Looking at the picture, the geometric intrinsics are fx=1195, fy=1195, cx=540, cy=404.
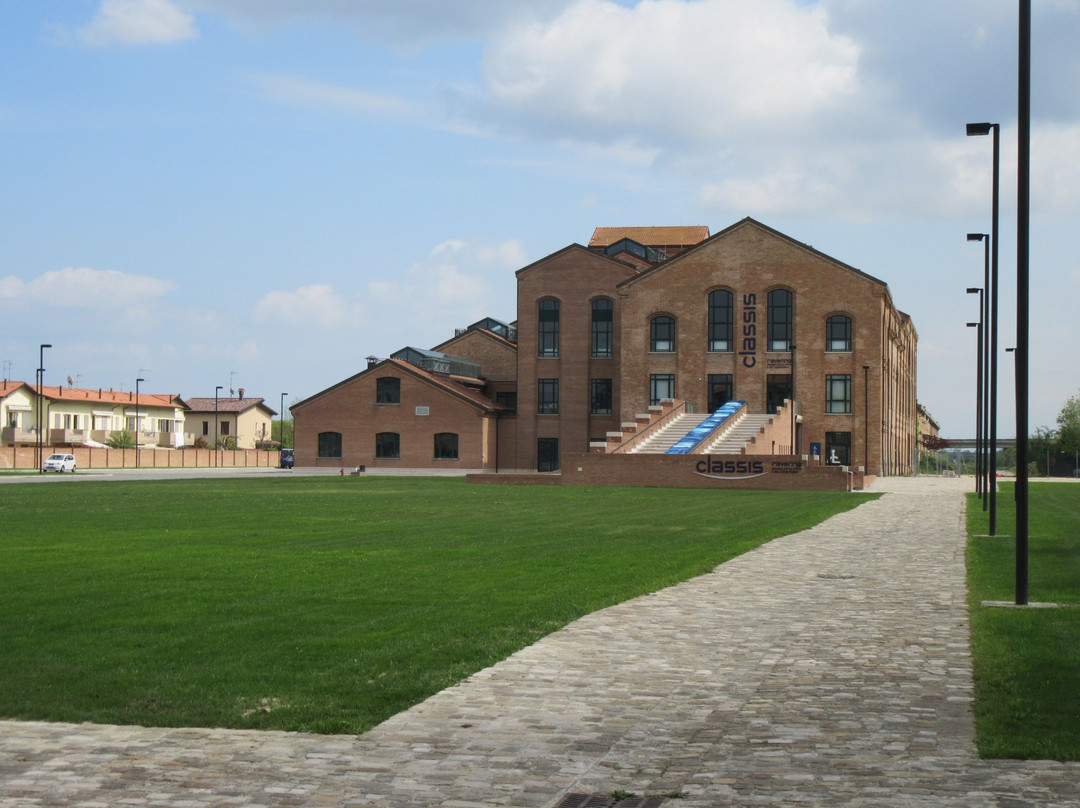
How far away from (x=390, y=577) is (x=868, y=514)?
805 inches

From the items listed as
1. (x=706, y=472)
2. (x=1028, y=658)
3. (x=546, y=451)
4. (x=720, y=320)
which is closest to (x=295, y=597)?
(x=1028, y=658)

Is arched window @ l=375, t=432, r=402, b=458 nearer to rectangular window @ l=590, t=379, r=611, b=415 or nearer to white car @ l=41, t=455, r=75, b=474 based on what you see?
rectangular window @ l=590, t=379, r=611, b=415

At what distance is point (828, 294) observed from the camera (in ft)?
238

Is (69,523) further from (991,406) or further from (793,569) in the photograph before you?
(991,406)

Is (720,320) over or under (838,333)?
over

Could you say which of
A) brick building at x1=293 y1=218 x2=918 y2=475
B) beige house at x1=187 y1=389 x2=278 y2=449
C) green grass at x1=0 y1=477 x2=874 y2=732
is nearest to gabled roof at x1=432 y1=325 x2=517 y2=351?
brick building at x1=293 y1=218 x2=918 y2=475

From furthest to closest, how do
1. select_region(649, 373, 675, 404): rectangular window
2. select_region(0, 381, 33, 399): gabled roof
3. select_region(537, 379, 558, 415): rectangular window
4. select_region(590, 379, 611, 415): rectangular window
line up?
1. select_region(0, 381, 33, 399): gabled roof
2. select_region(537, 379, 558, 415): rectangular window
3. select_region(590, 379, 611, 415): rectangular window
4. select_region(649, 373, 675, 404): rectangular window

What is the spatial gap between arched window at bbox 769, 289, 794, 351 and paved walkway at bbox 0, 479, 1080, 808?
63114 millimetres

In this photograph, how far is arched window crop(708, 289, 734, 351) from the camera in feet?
246

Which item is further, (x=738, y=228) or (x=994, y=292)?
(x=738, y=228)

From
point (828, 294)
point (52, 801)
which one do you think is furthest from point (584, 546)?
point (828, 294)

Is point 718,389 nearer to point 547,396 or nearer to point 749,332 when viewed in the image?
point 749,332

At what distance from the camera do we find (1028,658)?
10375mm

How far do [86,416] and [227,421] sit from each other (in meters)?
23.9
